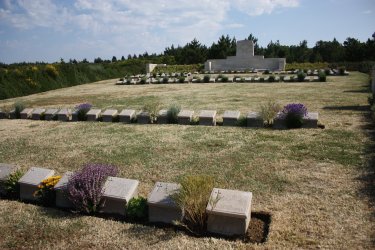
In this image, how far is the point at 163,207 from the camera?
3953mm

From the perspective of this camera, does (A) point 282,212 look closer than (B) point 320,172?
Yes

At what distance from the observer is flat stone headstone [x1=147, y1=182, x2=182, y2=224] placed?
3.92m

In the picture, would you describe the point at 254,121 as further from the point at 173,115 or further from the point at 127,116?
the point at 127,116

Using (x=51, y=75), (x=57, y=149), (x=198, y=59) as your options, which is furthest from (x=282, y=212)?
(x=198, y=59)

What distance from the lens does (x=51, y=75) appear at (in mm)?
23766

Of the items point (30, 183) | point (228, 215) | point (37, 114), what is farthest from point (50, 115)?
point (228, 215)

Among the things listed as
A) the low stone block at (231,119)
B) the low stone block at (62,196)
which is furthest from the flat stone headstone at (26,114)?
the low stone block at (62,196)

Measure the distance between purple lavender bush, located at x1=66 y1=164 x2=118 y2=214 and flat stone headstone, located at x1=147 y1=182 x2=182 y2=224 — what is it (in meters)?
0.75

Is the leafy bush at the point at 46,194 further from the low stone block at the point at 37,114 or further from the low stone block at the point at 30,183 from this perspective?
the low stone block at the point at 37,114

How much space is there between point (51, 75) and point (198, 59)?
27.3 m

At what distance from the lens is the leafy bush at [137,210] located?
4.11 m

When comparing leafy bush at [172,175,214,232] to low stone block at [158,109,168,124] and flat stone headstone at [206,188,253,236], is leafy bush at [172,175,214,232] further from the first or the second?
low stone block at [158,109,168,124]

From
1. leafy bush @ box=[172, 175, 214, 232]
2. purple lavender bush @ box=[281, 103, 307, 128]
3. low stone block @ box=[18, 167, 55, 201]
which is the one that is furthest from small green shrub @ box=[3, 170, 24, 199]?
purple lavender bush @ box=[281, 103, 307, 128]

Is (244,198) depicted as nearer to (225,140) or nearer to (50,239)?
(50,239)
